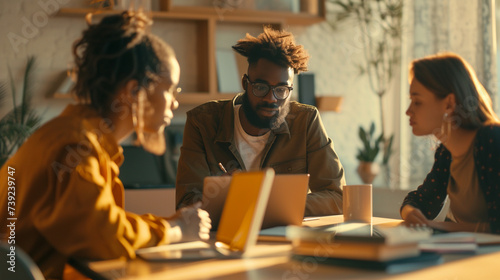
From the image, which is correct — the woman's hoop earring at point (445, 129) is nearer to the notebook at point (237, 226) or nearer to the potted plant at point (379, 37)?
the notebook at point (237, 226)

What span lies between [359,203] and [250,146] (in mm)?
723

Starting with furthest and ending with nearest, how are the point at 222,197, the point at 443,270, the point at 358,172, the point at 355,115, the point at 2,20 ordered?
the point at 355,115, the point at 358,172, the point at 2,20, the point at 222,197, the point at 443,270

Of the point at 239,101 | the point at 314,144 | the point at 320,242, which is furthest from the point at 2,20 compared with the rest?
the point at 320,242

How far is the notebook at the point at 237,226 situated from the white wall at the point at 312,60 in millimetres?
2606

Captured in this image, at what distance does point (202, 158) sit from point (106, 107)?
0.89m

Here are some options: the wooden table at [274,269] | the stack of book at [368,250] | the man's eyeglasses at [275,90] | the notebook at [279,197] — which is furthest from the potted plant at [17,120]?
the stack of book at [368,250]

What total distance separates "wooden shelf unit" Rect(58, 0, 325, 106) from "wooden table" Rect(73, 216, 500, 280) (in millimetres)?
2649

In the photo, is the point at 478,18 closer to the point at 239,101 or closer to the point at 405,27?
the point at 405,27

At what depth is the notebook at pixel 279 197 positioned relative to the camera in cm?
164

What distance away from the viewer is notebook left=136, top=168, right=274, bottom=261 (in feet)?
4.09

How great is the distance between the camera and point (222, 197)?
5.64ft

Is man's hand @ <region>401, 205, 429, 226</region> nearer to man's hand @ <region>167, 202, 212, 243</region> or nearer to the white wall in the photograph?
man's hand @ <region>167, 202, 212, 243</region>

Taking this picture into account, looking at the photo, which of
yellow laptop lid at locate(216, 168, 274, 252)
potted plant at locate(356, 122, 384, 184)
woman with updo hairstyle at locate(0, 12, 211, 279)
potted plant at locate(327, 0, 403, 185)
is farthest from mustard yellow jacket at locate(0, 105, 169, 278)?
potted plant at locate(327, 0, 403, 185)

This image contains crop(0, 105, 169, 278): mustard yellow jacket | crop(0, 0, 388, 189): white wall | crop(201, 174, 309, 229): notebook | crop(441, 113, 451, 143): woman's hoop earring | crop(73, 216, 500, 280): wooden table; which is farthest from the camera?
crop(0, 0, 388, 189): white wall
